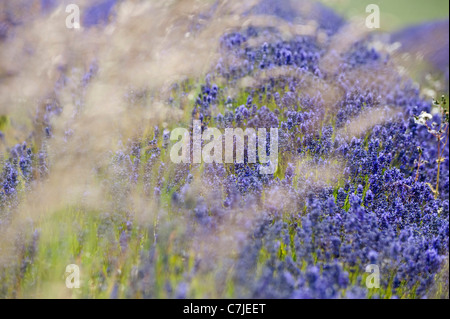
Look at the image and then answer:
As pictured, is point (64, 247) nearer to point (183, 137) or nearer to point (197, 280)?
point (197, 280)

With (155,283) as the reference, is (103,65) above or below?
above

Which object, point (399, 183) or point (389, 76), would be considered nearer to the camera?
point (399, 183)

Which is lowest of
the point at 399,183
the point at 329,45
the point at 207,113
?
the point at 399,183

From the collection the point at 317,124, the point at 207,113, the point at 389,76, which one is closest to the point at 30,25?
the point at 207,113

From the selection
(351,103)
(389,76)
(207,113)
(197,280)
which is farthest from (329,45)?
(197,280)
